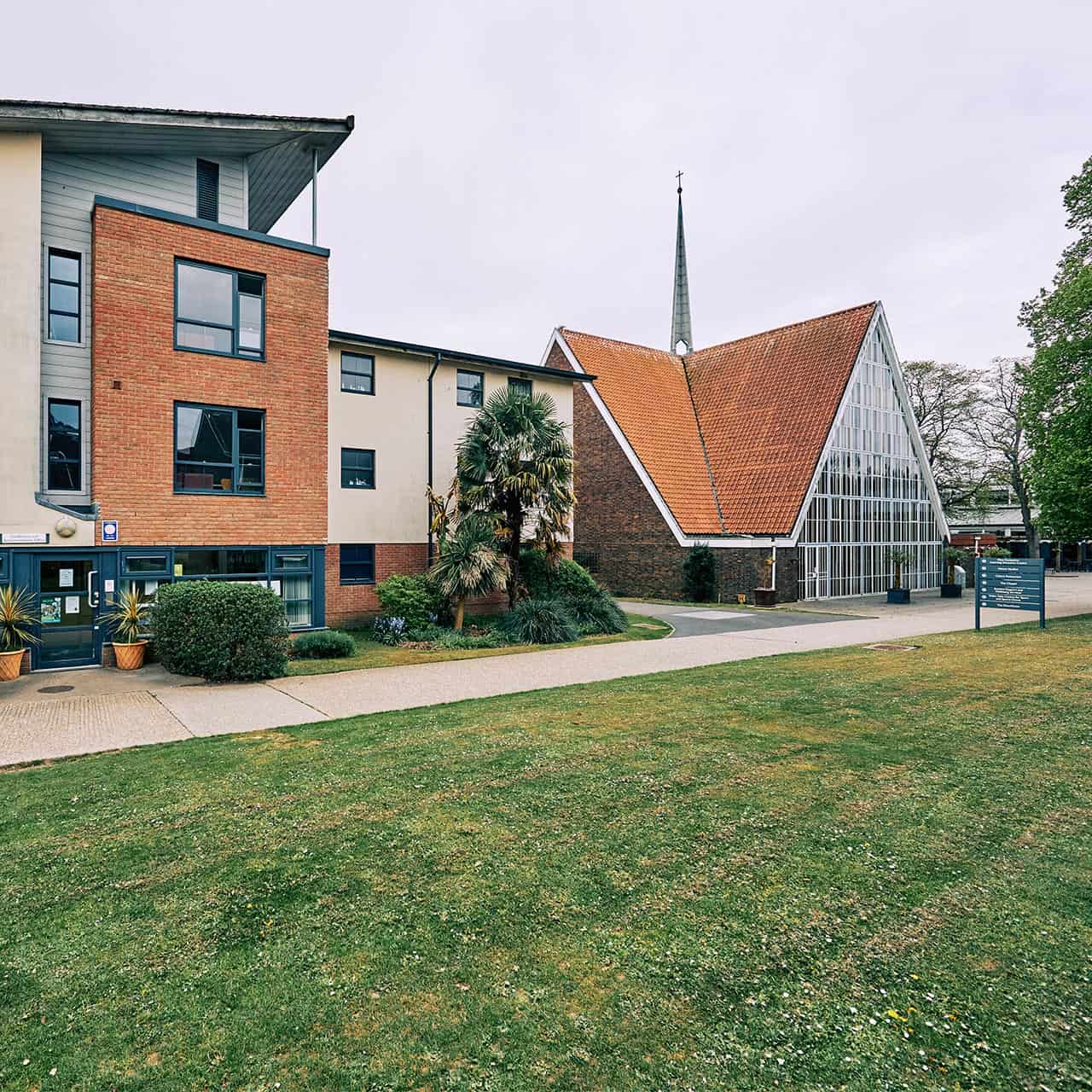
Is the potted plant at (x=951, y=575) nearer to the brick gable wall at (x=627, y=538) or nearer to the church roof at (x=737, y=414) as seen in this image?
the brick gable wall at (x=627, y=538)

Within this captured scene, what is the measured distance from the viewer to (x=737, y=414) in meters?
31.4

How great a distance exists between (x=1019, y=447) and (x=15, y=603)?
53.9 m

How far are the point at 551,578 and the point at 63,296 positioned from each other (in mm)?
12405

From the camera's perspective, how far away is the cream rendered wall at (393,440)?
18234 mm

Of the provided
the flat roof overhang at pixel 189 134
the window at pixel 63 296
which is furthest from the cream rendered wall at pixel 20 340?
the window at pixel 63 296

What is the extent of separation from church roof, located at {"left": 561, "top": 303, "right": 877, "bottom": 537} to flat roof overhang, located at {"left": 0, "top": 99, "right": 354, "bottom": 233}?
1567cm

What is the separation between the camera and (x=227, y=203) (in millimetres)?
15680

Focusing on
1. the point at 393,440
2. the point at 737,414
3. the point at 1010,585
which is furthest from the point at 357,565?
the point at 737,414

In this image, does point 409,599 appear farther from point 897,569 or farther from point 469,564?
point 897,569

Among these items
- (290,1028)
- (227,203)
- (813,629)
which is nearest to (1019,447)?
(813,629)

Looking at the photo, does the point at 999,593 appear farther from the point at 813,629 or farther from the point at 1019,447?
the point at 1019,447

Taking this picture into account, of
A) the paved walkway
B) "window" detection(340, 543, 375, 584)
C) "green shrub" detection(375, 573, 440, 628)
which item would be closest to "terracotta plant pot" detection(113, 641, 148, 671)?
the paved walkway

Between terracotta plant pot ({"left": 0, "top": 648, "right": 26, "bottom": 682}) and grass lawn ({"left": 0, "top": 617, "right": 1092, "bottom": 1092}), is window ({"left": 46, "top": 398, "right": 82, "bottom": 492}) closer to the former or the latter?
terracotta plant pot ({"left": 0, "top": 648, "right": 26, "bottom": 682})

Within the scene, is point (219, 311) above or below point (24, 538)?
above
